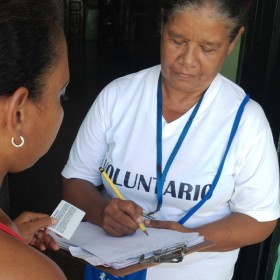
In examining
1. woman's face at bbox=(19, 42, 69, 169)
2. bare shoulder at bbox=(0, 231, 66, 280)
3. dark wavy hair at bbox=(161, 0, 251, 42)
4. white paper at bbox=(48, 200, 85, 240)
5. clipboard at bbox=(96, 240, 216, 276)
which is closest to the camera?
bare shoulder at bbox=(0, 231, 66, 280)

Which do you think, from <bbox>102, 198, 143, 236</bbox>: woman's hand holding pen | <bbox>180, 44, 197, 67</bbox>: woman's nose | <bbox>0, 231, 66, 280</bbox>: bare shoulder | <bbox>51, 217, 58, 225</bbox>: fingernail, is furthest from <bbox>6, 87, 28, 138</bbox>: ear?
<bbox>180, 44, 197, 67</bbox>: woman's nose

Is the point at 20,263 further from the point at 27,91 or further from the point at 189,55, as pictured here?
the point at 189,55

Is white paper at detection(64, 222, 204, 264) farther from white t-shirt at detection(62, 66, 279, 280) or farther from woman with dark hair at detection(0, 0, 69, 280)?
woman with dark hair at detection(0, 0, 69, 280)

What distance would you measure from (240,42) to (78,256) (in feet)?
5.88

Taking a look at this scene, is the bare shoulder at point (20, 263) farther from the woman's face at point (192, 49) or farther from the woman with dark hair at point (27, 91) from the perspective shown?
the woman's face at point (192, 49)

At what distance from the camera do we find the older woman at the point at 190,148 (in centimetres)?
166

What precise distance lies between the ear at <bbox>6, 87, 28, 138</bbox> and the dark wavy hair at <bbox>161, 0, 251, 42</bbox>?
0.80m

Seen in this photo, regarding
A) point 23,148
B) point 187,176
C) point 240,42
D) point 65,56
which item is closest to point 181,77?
point 187,176

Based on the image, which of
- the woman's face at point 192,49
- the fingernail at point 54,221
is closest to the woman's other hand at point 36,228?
the fingernail at point 54,221

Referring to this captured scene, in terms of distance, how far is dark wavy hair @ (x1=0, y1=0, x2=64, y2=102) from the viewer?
1.02m

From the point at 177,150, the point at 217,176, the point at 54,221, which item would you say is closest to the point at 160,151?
the point at 177,150

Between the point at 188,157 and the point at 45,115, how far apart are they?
0.68m

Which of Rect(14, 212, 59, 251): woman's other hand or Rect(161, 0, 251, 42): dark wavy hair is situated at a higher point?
Rect(161, 0, 251, 42): dark wavy hair

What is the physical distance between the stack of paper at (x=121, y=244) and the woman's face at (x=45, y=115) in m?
0.42
